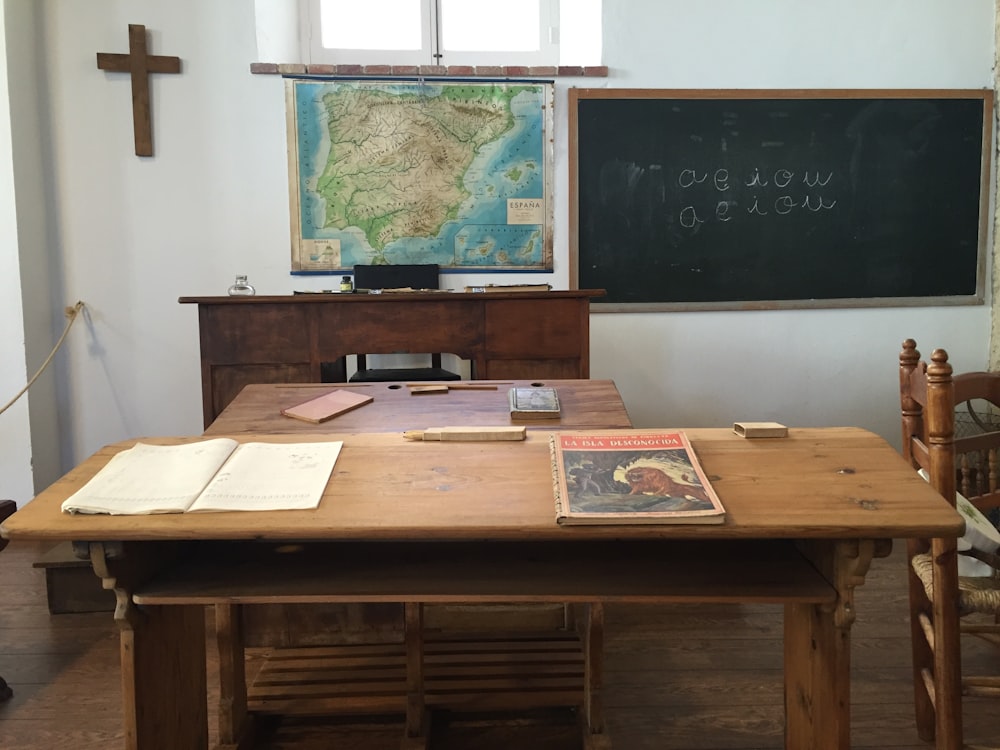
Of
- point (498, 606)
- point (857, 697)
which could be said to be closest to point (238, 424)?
point (498, 606)

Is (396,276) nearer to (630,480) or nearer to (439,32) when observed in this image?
(439,32)

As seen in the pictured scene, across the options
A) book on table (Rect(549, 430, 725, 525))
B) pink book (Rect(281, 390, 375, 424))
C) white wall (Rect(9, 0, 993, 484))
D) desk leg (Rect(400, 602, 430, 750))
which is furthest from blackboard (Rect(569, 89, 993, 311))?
book on table (Rect(549, 430, 725, 525))

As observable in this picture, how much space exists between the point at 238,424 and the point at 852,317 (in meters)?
3.14

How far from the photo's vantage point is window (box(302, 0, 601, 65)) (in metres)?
3.81

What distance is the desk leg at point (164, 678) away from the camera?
121 cm

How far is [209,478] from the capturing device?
1187mm

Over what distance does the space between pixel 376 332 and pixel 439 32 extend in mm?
1829

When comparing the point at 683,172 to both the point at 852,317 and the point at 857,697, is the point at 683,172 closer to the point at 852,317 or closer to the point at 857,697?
the point at 852,317

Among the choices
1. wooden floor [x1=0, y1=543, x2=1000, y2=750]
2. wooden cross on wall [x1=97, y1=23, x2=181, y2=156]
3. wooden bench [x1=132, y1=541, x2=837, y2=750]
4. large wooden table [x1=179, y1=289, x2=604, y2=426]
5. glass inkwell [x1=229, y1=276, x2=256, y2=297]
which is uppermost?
wooden cross on wall [x1=97, y1=23, x2=181, y2=156]

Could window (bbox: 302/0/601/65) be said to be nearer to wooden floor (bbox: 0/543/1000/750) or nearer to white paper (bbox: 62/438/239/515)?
wooden floor (bbox: 0/543/1000/750)

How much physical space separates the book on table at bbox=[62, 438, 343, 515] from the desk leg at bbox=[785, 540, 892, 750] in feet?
2.61

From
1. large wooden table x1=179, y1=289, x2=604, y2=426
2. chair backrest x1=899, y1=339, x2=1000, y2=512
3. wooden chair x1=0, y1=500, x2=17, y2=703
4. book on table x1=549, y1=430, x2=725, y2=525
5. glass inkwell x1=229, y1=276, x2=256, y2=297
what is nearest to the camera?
book on table x1=549, y1=430, x2=725, y2=525

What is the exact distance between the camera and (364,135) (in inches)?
143

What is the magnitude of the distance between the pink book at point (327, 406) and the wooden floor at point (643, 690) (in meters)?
0.79
